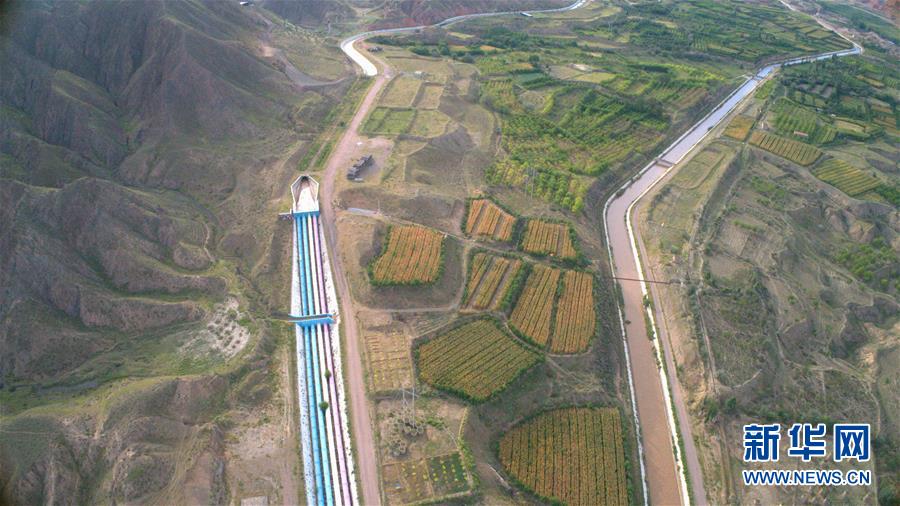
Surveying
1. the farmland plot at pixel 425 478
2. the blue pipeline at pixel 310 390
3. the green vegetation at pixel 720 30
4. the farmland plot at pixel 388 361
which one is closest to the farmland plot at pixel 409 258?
the farmland plot at pixel 388 361

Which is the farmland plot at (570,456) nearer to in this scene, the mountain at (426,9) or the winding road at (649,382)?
the winding road at (649,382)

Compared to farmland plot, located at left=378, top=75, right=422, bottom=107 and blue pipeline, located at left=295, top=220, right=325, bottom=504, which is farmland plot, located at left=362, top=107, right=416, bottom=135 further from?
blue pipeline, located at left=295, top=220, right=325, bottom=504

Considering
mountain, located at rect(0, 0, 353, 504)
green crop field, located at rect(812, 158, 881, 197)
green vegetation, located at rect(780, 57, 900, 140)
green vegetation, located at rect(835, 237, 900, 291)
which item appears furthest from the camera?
green vegetation, located at rect(780, 57, 900, 140)

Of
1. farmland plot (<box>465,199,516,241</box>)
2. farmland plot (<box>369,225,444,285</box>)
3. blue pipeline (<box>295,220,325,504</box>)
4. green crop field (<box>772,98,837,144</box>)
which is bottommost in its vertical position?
blue pipeline (<box>295,220,325,504</box>)

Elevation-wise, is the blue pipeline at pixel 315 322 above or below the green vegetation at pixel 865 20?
below

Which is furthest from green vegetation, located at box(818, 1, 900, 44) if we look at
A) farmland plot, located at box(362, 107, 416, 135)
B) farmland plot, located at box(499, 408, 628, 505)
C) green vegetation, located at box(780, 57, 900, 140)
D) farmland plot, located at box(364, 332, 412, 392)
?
farmland plot, located at box(364, 332, 412, 392)

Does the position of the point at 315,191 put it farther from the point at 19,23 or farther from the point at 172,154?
the point at 19,23

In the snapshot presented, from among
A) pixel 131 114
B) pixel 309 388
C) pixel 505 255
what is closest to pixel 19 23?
pixel 131 114
